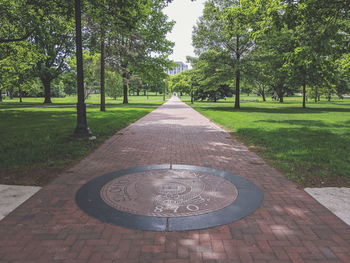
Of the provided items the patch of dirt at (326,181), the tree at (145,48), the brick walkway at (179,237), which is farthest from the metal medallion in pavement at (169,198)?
the tree at (145,48)

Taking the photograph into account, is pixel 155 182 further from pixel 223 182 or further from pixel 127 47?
pixel 127 47

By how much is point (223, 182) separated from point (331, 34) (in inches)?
304

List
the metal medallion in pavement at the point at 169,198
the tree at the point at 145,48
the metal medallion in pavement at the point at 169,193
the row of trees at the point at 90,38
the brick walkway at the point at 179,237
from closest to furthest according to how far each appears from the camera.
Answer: the brick walkway at the point at 179,237 → the metal medallion in pavement at the point at 169,198 → the metal medallion in pavement at the point at 169,193 → the row of trees at the point at 90,38 → the tree at the point at 145,48

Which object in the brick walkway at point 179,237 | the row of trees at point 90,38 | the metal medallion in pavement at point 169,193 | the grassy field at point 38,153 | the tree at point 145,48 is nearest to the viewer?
the brick walkway at point 179,237

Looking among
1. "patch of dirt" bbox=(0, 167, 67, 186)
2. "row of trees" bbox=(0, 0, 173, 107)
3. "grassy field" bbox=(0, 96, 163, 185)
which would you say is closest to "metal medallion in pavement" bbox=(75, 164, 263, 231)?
"patch of dirt" bbox=(0, 167, 67, 186)

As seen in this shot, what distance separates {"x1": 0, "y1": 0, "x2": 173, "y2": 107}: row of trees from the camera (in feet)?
38.7

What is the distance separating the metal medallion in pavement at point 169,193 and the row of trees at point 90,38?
28.9ft

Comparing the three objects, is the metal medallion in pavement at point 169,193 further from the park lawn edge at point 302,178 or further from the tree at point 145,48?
the tree at point 145,48

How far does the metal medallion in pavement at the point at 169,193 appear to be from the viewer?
3.48m

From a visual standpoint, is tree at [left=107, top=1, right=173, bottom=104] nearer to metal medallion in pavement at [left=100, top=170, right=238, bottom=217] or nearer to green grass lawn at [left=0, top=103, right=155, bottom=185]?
green grass lawn at [left=0, top=103, right=155, bottom=185]

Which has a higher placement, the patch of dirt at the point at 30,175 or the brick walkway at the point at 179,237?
the patch of dirt at the point at 30,175

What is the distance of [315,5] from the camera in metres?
8.62

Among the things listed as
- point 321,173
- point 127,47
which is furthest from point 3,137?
point 127,47

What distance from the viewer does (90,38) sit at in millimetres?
20359
